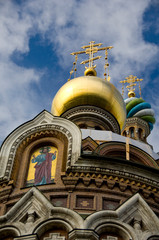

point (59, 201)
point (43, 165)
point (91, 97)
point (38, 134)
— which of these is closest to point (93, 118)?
point (91, 97)

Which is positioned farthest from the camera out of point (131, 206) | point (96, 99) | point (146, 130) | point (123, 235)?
point (146, 130)

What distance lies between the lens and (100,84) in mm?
18719

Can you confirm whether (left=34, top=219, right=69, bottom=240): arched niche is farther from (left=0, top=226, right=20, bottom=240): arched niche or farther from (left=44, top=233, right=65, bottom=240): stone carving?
(left=0, top=226, right=20, bottom=240): arched niche

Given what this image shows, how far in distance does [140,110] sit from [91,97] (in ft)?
41.8

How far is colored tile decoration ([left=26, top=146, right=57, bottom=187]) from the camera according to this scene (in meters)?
11.2

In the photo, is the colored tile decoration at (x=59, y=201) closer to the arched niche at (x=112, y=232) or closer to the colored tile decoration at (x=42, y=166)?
the colored tile decoration at (x=42, y=166)

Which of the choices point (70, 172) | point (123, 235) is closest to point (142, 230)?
point (123, 235)

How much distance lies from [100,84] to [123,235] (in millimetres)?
9808

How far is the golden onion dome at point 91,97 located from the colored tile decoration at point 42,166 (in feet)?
21.4

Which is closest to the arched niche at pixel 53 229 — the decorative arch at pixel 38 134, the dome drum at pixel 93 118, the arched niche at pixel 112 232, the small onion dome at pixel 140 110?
the arched niche at pixel 112 232

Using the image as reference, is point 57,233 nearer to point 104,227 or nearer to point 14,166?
point 104,227

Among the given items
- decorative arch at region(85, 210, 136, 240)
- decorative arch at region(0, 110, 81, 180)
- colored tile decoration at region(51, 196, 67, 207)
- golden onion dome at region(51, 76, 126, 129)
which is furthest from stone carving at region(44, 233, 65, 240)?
golden onion dome at region(51, 76, 126, 129)

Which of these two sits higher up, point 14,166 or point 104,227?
point 14,166

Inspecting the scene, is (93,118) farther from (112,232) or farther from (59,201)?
(112,232)
